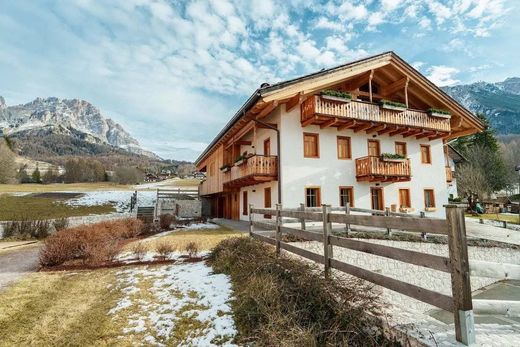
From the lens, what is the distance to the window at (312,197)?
1656 cm

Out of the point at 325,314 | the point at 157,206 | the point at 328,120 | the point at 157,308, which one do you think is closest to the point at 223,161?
the point at 157,206

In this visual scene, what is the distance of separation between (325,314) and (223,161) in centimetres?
1971

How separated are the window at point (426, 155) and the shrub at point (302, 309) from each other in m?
18.6

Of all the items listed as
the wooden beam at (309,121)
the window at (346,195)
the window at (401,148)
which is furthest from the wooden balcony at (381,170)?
the wooden beam at (309,121)

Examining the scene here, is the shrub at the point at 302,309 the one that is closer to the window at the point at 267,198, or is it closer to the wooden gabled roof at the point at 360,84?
the wooden gabled roof at the point at 360,84

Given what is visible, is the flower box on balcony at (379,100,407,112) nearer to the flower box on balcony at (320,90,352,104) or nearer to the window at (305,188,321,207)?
the flower box on balcony at (320,90,352,104)

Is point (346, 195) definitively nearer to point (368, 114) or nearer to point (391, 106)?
point (368, 114)

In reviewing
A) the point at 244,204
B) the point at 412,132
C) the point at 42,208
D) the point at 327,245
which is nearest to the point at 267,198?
the point at 244,204

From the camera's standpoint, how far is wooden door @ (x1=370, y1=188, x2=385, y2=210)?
18.4m

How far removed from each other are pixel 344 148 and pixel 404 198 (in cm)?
566

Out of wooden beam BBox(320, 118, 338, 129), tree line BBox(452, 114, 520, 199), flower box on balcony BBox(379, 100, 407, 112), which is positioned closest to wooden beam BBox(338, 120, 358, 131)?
wooden beam BBox(320, 118, 338, 129)

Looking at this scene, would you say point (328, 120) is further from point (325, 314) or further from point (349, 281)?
point (325, 314)

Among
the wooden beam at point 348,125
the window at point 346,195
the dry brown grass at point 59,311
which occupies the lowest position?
the dry brown grass at point 59,311

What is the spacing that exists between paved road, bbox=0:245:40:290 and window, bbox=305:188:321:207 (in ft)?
40.9
